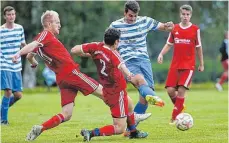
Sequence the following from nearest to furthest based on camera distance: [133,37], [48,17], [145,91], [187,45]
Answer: [145,91]
[48,17]
[133,37]
[187,45]

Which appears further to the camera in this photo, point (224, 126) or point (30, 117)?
point (30, 117)

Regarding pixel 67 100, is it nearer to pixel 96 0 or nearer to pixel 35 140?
pixel 35 140

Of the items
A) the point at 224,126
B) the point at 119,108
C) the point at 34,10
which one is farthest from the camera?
the point at 34,10

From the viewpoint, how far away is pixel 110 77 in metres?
10.5

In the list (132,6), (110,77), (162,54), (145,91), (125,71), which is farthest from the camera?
(162,54)

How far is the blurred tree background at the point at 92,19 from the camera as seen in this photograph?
124ft

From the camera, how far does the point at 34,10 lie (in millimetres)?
38406

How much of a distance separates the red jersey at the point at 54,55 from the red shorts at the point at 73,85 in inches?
3.5

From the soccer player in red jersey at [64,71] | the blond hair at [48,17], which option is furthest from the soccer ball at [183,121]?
the blond hair at [48,17]

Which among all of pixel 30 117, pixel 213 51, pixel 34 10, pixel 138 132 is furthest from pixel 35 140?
pixel 213 51

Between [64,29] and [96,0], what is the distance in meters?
2.47

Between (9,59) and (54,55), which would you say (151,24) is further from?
(9,59)

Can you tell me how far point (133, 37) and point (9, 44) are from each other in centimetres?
327

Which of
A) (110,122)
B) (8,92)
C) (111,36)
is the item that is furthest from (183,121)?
(8,92)
